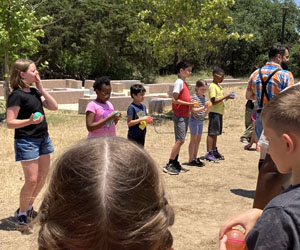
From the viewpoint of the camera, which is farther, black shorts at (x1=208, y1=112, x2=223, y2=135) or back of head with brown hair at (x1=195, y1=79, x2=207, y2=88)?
black shorts at (x1=208, y1=112, x2=223, y2=135)

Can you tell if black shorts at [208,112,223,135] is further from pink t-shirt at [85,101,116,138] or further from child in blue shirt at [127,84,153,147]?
pink t-shirt at [85,101,116,138]

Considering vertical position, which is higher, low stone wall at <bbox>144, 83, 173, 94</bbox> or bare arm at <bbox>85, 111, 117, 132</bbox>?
bare arm at <bbox>85, 111, 117, 132</bbox>

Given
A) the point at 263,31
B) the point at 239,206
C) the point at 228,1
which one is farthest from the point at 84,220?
the point at 263,31

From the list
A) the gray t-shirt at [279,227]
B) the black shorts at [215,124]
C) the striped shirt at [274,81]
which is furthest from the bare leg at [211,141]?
the gray t-shirt at [279,227]

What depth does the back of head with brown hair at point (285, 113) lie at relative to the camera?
5.49ft

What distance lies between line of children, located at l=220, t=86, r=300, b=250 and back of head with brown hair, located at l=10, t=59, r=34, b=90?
297cm

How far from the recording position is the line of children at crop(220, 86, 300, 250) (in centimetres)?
146

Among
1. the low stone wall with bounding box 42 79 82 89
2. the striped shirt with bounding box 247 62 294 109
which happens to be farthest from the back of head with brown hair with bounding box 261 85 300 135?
the low stone wall with bounding box 42 79 82 89

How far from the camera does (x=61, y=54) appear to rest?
101 feet

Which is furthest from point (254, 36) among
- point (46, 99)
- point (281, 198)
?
point (281, 198)

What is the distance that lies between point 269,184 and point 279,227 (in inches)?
86.4

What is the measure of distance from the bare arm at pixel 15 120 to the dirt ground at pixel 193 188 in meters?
0.51

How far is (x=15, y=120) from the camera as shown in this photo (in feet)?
13.4

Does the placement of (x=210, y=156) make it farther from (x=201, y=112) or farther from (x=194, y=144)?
(x=201, y=112)
